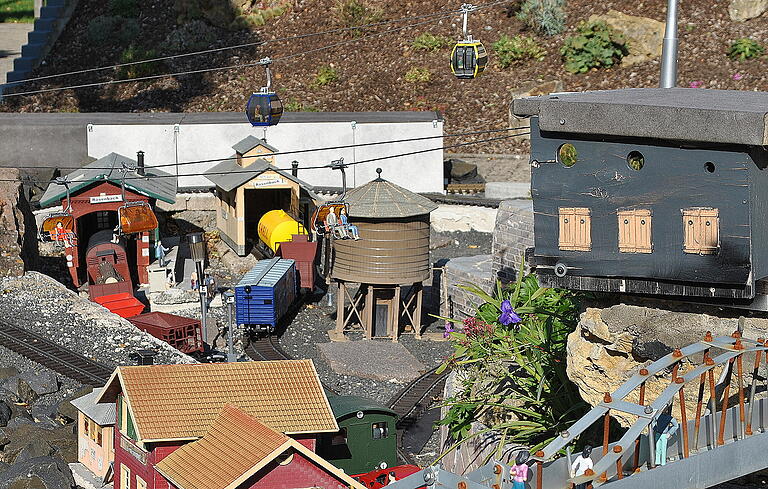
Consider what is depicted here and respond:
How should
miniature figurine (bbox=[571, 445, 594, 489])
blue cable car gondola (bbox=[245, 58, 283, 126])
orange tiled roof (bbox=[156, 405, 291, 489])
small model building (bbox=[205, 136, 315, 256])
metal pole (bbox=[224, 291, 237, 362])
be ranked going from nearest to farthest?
miniature figurine (bbox=[571, 445, 594, 489]) → orange tiled roof (bbox=[156, 405, 291, 489]) → metal pole (bbox=[224, 291, 237, 362]) → blue cable car gondola (bbox=[245, 58, 283, 126]) → small model building (bbox=[205, 136, 315, 256])

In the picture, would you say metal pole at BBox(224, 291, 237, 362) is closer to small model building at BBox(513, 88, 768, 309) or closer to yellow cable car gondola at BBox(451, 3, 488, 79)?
yellow cable car gondola at BBox(451, 3, 488, 79)

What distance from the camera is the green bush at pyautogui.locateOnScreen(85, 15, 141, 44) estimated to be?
155 feet

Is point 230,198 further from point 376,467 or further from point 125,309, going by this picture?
point 376,467

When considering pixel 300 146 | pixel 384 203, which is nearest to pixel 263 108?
pixel 384 203

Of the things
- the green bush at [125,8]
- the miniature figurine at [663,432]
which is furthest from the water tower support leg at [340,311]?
the green bush at [125,8]

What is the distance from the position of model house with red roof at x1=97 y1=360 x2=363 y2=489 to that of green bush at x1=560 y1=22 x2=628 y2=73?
1134 inches

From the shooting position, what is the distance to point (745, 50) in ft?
140

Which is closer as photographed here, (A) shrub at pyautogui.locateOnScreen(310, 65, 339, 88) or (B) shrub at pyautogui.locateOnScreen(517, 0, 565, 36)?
(A) shrub at pyautogui.locateOnScreen(310, 65, 339, 88)

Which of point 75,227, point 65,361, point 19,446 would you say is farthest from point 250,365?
point 75,227

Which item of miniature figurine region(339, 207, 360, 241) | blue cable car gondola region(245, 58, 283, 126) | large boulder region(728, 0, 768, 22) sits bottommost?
miniature figurine region(339, 207, 360, 241)

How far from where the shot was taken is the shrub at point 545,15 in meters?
45.1

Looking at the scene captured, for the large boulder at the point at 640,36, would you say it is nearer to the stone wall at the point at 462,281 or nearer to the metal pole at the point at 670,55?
the stone wall at the point at 462,281

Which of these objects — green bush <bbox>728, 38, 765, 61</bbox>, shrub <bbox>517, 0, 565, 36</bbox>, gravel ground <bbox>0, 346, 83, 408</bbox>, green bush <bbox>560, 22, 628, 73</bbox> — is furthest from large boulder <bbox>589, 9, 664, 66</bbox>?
gravel ground <bbox>0, 346, 83, 408</bbox>

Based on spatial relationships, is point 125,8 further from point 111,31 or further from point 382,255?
point 382,255
